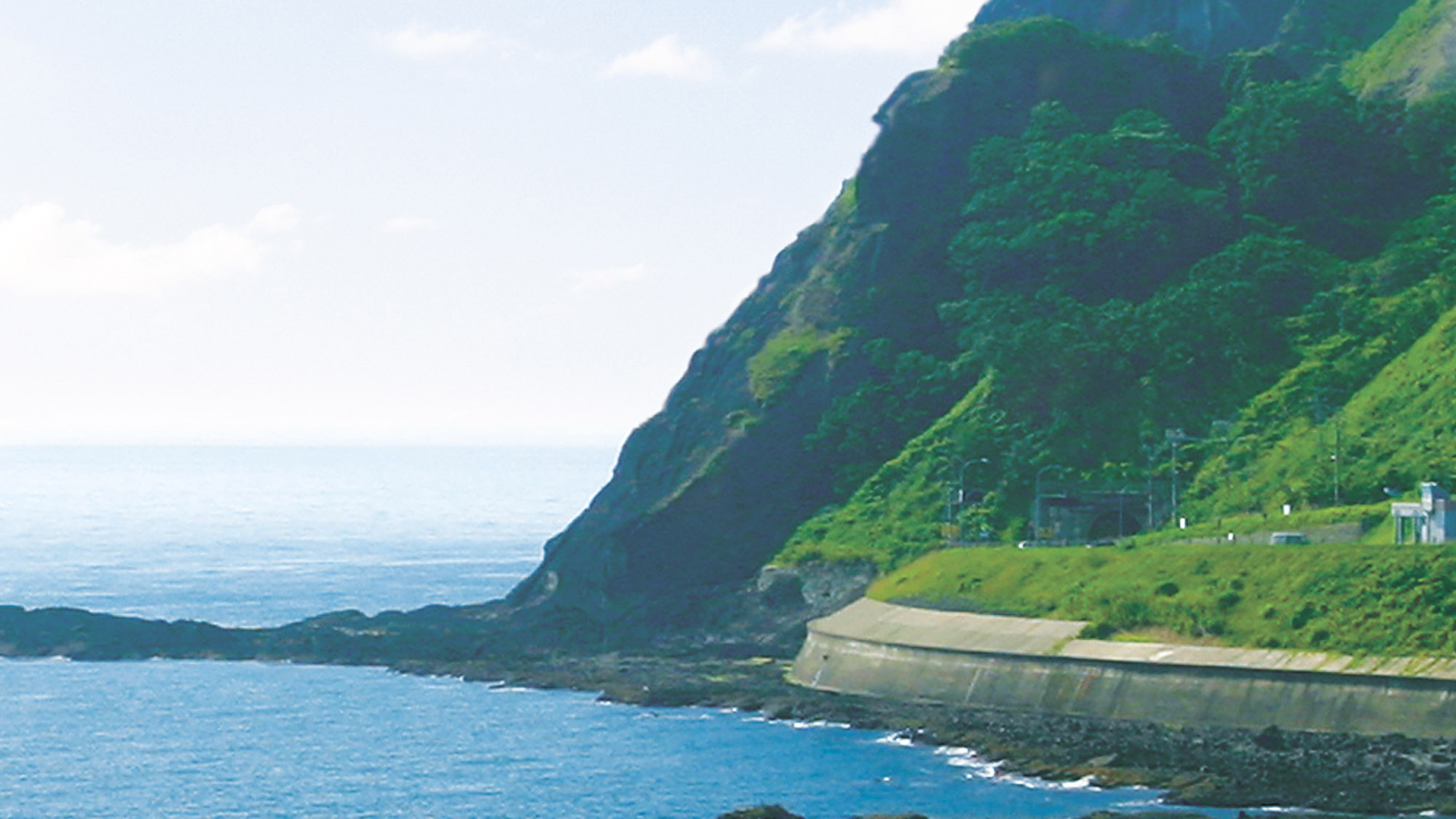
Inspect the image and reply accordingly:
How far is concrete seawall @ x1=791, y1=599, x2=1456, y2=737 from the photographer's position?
12244 cm

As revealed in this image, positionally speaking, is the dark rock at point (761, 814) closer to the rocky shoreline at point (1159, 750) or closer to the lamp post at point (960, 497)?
the rocky shoreline at point (1159, 750)

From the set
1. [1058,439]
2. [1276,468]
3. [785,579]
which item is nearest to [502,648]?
[785,579]

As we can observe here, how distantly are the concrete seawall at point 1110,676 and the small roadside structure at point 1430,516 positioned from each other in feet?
55.0

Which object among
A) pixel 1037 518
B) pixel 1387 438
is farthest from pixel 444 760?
pixel 1387 438

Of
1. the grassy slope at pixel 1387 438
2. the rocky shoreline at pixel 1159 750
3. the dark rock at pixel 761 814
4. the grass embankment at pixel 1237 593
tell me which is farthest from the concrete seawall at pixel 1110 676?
the dark rock at pixel 761 814

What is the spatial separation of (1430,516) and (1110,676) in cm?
2269

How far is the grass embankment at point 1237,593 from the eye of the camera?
13050 centimetres

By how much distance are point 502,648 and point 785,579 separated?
910 inches

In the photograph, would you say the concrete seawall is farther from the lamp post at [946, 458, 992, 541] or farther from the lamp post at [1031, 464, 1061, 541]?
the lamp post at [946, 458, 992, 541]

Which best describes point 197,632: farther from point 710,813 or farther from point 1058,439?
point 710,813

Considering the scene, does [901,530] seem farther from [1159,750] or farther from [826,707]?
[1159,750]

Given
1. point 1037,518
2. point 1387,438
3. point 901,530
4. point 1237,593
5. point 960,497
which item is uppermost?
point 1387,438

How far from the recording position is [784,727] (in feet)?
470

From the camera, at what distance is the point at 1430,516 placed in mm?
142875
